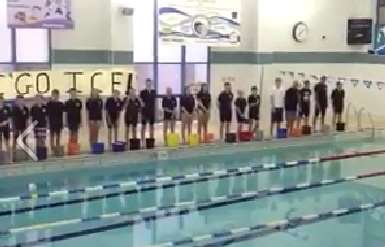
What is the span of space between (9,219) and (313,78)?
10.6m

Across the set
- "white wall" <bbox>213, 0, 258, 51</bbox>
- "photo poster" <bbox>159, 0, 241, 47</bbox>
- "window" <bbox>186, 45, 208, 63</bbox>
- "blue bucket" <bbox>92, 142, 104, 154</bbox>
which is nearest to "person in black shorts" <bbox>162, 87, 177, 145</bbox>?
"blue bucket" <bbox>92, 142, 104, 154</bbox>

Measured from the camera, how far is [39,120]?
10.9 metres

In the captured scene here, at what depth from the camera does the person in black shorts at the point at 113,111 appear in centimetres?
1180

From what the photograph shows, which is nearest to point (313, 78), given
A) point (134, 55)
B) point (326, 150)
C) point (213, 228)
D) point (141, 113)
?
point (326, 150)

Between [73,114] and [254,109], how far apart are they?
12.7ft

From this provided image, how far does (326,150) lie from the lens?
13617 mm

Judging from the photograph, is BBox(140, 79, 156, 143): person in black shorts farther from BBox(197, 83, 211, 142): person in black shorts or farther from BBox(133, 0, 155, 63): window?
BBox(133, 0, 155, 63): window

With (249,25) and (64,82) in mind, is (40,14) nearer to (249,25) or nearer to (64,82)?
(64,82)

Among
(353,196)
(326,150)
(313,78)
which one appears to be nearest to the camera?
(353,196)

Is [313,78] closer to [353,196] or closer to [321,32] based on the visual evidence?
[321,32]

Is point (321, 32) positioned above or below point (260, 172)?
above

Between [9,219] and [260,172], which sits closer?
[9,219]

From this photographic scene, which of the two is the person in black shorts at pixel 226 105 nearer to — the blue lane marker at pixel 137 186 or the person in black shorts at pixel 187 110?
the person in black shorts at pixel 187 110

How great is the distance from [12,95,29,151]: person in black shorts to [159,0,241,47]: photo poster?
4.64 meters
